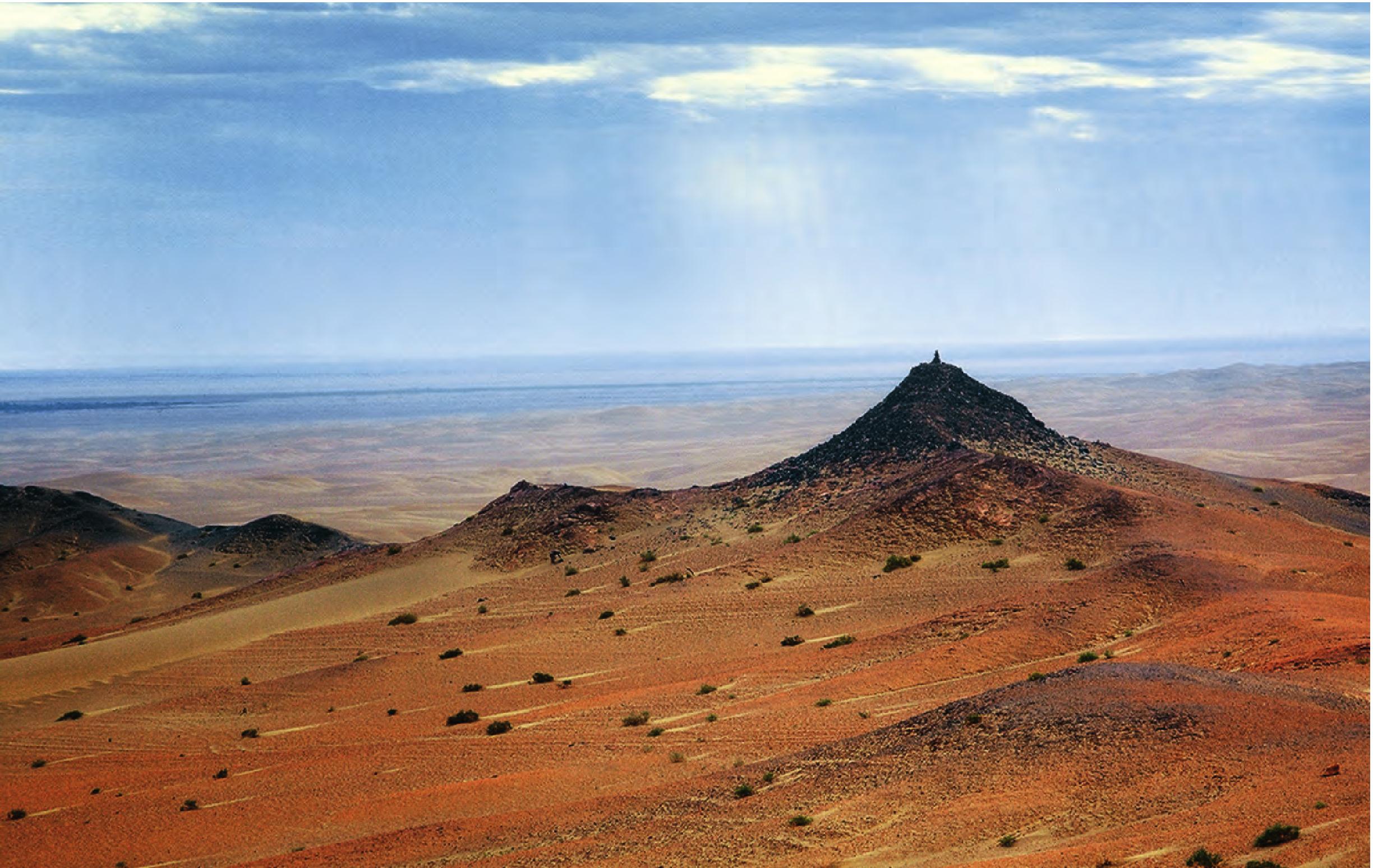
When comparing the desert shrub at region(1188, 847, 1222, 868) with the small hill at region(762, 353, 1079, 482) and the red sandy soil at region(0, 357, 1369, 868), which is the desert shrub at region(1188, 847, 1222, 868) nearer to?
the red sandy soil at region(0, 357, 1369, 868)

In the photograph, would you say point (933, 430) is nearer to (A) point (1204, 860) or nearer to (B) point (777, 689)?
(B) point (777, 689)

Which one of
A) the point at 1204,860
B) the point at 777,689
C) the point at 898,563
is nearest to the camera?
the point at 1204,860

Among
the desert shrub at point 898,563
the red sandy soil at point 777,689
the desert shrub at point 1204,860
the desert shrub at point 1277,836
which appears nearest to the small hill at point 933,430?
the red sandy soil at point 777,689

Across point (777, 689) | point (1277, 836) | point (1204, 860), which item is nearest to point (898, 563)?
point (777, 689)

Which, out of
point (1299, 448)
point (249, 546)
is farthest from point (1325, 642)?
point (1299, 448)

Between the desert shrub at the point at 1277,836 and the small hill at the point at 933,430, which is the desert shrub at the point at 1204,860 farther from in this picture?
the small hill at the point at 933,430

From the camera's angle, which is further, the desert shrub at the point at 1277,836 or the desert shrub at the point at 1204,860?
the desert shrub at the point at 1277,836
